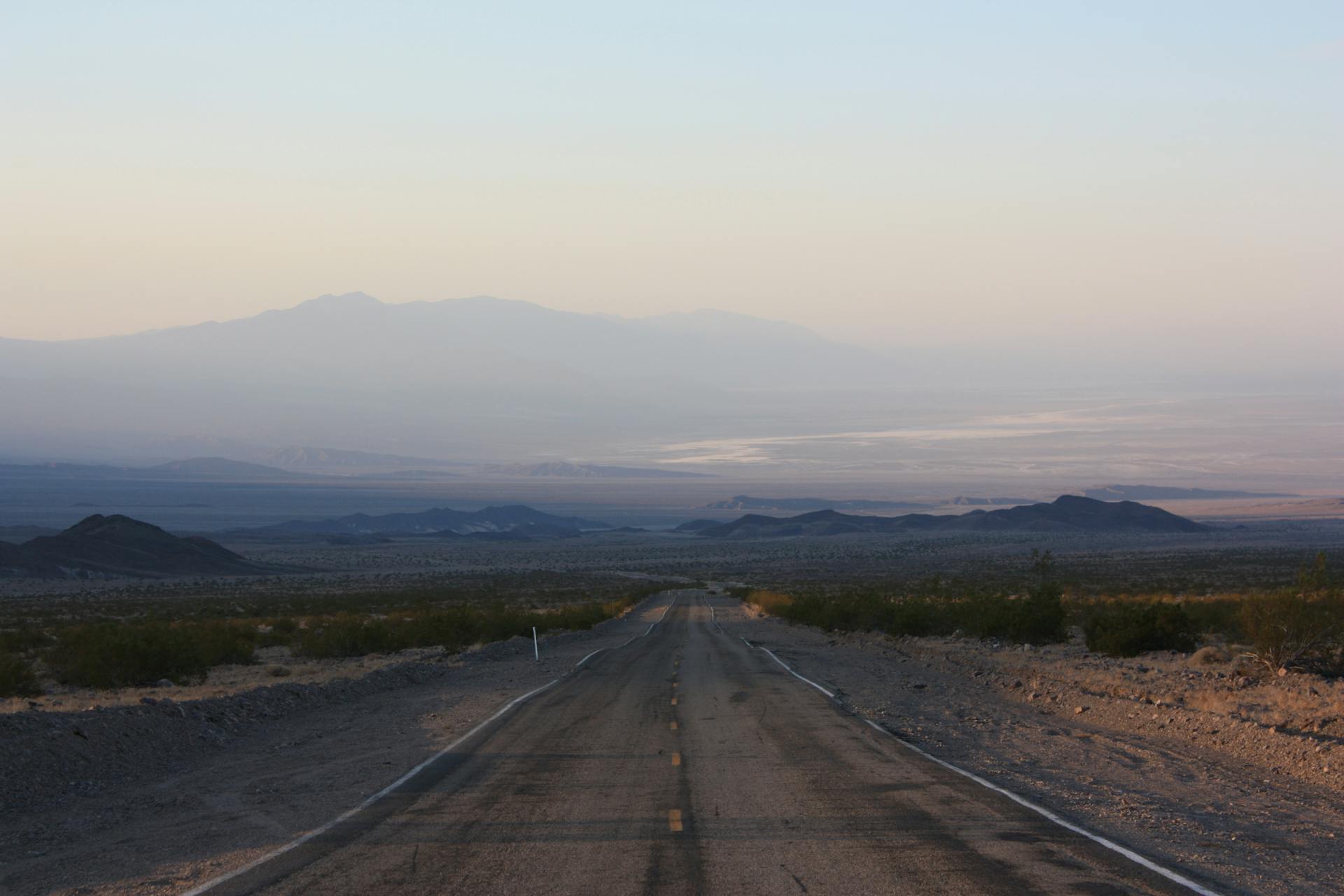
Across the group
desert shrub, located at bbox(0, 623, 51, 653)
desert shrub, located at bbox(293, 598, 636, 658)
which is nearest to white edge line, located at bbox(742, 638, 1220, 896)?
desert shrub, located at bbox(293, 598, 636, 658)

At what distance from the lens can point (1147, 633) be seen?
28.9 meters

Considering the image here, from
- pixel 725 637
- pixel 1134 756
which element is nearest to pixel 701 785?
pixel 1134 756

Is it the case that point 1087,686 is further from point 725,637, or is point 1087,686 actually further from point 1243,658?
point 725,637

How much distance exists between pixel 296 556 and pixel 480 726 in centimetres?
15880

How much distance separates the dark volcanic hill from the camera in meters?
110

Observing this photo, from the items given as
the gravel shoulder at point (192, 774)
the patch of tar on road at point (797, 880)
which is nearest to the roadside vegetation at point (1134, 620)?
the gravel shoulder at point (192, 774)

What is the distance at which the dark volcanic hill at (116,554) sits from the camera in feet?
360

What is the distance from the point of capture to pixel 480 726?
17.7 metres

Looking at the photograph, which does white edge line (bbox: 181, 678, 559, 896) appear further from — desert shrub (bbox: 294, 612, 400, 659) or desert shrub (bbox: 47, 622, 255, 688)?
desert shrub (bbox: 294, 612, 400, 659)

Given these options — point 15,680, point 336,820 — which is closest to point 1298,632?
point 336,820

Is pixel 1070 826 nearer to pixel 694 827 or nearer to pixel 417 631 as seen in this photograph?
pixel 694 827

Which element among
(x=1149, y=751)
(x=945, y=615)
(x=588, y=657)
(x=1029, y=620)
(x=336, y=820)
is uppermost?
(x=336, y=820)

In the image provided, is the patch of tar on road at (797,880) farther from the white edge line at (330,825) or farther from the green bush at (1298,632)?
the green bush at (1298,632)

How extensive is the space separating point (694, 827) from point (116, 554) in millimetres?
127604
